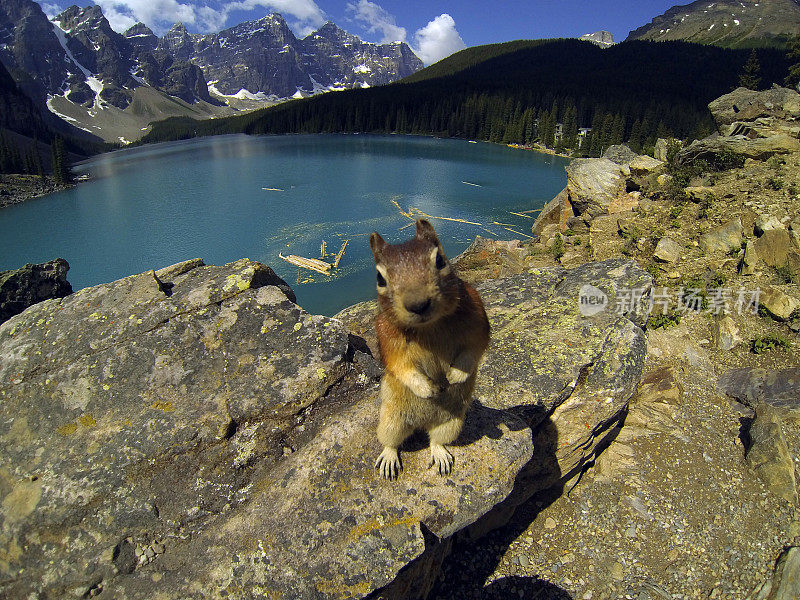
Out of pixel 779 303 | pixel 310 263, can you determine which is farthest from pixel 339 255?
pixel 779 303

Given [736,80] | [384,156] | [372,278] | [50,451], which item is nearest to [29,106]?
[384,156]

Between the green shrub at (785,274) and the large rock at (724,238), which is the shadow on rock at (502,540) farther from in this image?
the large rock at (724,238)

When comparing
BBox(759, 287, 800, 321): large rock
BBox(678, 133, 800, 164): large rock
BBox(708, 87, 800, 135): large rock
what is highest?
BBox(708, 87, 800, 135): large rock

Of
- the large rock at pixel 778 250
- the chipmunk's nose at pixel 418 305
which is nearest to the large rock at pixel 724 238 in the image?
the large rock at pixel 778 250

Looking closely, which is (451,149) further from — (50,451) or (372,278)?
(50,451)

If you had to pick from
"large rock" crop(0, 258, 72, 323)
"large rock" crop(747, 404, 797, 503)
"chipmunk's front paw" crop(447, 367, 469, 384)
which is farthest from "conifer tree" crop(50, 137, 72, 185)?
"large rock" crop(747, 404, 797, 503)

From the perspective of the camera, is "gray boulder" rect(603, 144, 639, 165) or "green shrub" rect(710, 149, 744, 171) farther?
"gray boulder" rect(603, 144, 639, 165)

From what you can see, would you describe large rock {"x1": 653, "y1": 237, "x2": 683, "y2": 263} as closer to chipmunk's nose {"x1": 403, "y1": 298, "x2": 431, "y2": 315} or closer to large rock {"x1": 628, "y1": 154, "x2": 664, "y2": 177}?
large rock {"x1": 628, "y1": 154, "x2": 664, "y2": 177}
